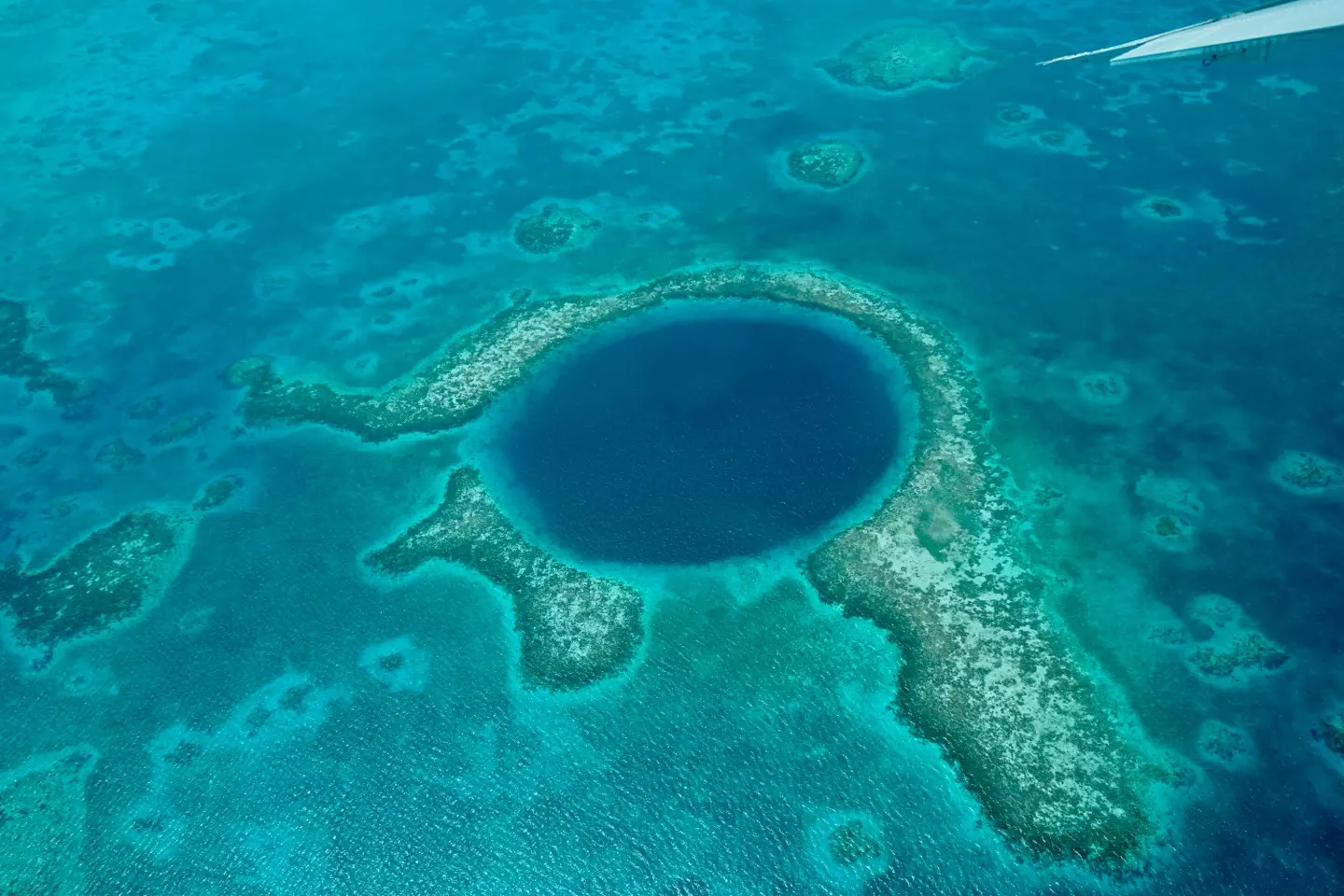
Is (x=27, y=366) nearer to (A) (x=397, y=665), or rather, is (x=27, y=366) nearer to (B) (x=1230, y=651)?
(A) (x=397, y=665)

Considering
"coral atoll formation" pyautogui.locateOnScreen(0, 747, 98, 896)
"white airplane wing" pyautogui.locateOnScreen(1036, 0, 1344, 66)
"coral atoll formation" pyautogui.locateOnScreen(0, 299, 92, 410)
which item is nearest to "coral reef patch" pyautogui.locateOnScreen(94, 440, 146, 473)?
"coral atoll formation" pyautogui.locateOnScreen(0, 299, 92, 410)

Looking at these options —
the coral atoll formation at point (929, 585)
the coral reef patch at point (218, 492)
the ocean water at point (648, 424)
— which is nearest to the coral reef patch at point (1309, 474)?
the ocean water at point (648, 424)

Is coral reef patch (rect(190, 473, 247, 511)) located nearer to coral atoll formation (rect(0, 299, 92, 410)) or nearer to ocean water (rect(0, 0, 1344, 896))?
ocean water (rect(0, 0, 1344, 896))

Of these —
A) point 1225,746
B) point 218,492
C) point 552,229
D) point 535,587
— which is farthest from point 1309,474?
point 218,492

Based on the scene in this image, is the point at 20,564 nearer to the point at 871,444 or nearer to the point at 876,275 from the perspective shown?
the point at 871,444

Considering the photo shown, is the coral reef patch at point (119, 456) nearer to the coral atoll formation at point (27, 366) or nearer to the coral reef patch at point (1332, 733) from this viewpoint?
the coral atoll formation at point (27, 366)
